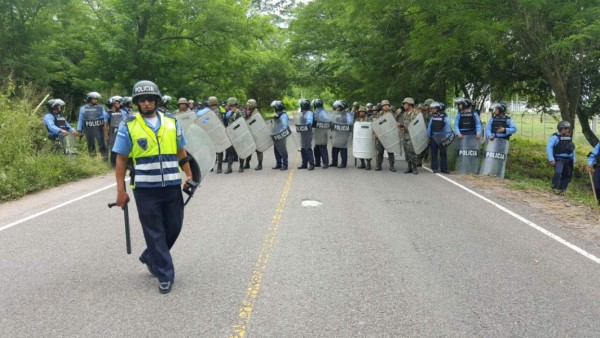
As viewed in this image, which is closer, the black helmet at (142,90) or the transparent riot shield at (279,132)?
the black helmet at (142,90)

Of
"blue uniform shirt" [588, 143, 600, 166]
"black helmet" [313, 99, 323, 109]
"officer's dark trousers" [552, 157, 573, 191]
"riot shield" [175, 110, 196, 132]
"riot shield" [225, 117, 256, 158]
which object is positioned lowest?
"officer's dark trousers" [552, 157, 573, 191]

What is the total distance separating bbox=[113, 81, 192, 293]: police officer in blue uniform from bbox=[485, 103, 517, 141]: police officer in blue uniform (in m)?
8.96

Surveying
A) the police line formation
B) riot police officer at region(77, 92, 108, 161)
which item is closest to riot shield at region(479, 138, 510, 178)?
the police line formation

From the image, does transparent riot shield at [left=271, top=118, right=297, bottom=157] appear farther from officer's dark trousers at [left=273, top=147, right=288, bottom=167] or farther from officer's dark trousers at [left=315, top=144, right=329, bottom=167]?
officer's dark trousers at [left=315, top=144, right=329, bottom=167]

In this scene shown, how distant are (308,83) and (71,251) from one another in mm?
26513

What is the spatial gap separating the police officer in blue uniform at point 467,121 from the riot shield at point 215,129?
575cm

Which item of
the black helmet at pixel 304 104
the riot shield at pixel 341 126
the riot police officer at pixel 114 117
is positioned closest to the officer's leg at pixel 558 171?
the riot shield at pixel 341 126

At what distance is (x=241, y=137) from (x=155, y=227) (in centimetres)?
817

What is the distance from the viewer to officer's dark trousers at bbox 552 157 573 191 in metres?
10.3

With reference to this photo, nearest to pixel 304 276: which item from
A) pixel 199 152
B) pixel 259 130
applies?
pixel 199 152

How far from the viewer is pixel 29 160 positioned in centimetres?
1098

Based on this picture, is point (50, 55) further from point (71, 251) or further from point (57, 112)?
point (71, 251)

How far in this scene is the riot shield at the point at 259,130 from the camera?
12797 millimetres

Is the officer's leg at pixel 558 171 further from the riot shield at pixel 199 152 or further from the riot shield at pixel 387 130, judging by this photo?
the riot shield at pixel 199 152
